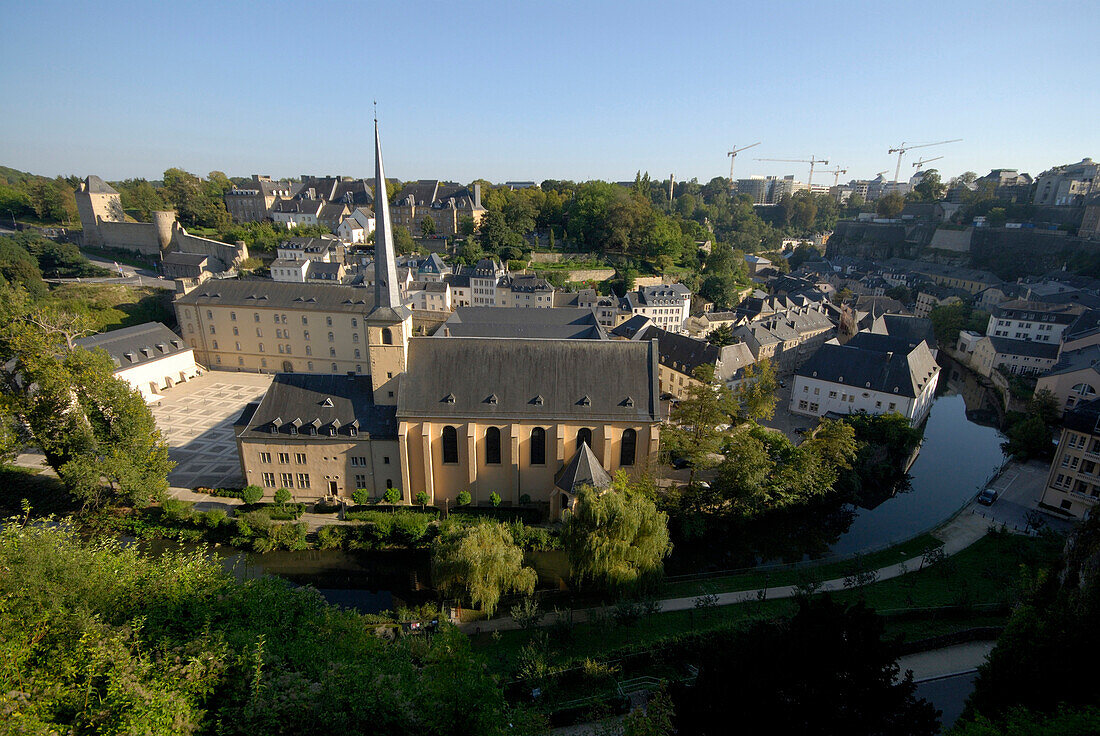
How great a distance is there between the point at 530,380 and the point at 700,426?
11684 mm

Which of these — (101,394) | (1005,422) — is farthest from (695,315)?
(101,394)

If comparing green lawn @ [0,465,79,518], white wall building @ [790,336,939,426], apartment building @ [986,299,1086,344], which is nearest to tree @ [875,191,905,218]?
apartment building @ [986,299,1086,344]

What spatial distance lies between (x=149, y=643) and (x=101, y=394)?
23688 mm

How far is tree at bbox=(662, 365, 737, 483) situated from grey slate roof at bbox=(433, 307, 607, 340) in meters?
16.8

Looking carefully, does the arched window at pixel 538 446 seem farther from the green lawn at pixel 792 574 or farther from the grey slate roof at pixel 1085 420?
the grey slate roof at pixel 1085 420

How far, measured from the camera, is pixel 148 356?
165ft

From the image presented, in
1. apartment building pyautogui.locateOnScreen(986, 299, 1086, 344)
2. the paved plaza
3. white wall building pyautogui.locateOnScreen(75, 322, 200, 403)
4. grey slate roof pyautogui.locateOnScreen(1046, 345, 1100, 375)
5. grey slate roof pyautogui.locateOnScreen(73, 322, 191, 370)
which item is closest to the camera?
the paved plaza

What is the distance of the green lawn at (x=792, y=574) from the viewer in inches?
1068

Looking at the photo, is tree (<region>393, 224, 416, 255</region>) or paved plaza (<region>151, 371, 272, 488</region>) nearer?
paved plaza (<region>151, 371, 272, 488</region>)

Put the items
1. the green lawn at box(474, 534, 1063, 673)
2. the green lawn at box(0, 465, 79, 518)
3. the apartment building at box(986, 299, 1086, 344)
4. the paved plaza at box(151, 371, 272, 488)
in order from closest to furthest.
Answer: the green lawn at box(474, 534, 1063, 673) → the green lawn at box(0, 465, 79, 518) → the paved plaza at box(151, 371, 272, 488) → the apartment building at box(986, 299, 1086, 344)

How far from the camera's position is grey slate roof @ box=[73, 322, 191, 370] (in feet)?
155

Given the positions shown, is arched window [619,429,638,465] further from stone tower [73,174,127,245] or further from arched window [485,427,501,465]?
stone tower [73,174,127,245]

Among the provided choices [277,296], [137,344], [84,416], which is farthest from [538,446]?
[137,344]

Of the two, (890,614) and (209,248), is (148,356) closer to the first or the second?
(209,248)
